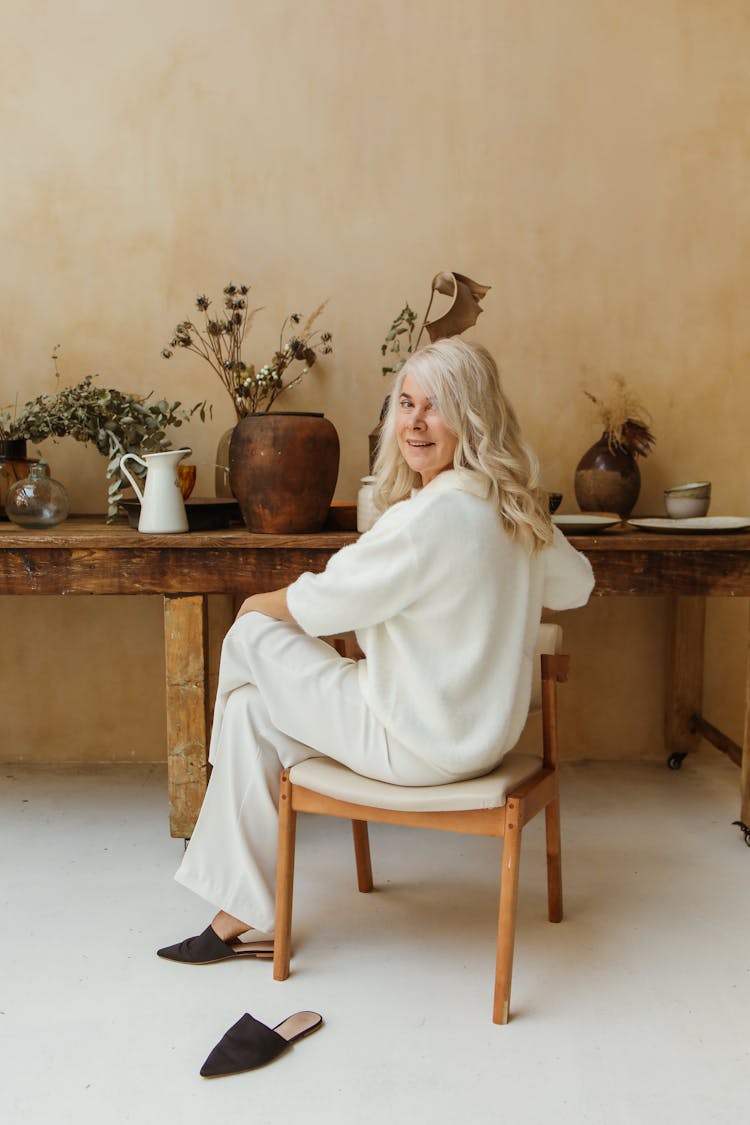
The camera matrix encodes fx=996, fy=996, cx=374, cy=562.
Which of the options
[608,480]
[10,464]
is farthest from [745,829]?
[10,464]

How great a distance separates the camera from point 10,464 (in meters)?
2.89

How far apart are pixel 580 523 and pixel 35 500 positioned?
1441 mm

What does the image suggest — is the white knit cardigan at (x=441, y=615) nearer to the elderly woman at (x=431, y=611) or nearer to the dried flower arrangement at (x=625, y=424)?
the elderly woman at (x=431, y=611)

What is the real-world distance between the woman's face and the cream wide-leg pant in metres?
0.43

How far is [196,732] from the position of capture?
255 centimetres

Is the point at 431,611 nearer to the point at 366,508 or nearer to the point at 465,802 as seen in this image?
the point at 465,802

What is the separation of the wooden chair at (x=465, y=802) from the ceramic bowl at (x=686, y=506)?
928 millimetres

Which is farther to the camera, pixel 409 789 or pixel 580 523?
pixel 580 523

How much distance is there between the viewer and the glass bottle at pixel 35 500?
2.66 meters

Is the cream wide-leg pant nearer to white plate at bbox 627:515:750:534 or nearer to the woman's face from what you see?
the woman's face

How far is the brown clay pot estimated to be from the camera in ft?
8.37

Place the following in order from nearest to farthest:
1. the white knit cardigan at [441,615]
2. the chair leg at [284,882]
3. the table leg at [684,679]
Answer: the white knit cardigan at [441,615]
the chair leg at [284,882]
the table leg at [684,679]

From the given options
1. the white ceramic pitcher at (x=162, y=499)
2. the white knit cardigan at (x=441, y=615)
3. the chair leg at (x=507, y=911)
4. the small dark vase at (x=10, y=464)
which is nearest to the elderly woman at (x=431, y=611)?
the white knit cardigan at (x=441, y=615)

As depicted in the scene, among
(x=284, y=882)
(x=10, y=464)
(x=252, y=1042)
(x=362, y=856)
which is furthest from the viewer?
(x=10, y=464)
